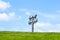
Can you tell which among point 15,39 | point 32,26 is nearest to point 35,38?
point 15,39

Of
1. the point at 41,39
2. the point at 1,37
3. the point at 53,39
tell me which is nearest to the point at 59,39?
the point at 53,39

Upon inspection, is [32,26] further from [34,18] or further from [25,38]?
[25,38]

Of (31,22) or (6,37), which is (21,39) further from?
(31,22)

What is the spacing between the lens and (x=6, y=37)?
28.4 metres

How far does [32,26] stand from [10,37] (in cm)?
3393

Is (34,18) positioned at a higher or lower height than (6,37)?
higher

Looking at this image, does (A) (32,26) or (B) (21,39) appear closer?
(B) (21,39)

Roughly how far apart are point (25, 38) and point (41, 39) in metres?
2.45

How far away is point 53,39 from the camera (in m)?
27.8

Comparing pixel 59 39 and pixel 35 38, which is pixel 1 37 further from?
pixel 59 39

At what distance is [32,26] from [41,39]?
34721 millimetres

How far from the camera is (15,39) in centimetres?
Answer: 2744

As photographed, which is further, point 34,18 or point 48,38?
point 34,18

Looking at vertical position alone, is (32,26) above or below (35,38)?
above
